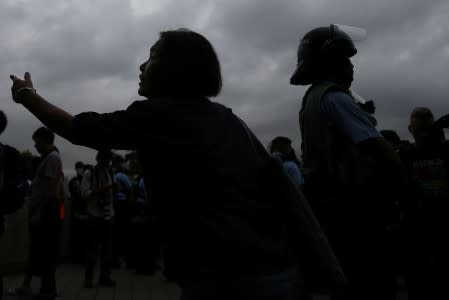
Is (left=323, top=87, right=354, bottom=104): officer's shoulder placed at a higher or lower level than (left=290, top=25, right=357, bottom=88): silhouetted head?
lower

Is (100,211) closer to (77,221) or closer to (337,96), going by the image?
(77,221)

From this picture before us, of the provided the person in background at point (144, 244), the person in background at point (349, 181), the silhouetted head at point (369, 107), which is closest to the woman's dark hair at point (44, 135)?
the person in background at point (144, 244)

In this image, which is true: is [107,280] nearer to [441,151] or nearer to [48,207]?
[48,207]

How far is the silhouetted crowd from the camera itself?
5.71ft

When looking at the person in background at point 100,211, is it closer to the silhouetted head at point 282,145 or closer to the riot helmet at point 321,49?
the silhouetted head at point 282,145

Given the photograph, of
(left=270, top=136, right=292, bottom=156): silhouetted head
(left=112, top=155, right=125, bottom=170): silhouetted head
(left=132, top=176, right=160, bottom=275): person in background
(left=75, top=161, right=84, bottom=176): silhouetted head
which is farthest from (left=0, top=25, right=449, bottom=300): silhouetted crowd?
(left=75, top=161, right=84, bottom=176): silhouetted head

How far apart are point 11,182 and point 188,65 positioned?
2829 millimetres

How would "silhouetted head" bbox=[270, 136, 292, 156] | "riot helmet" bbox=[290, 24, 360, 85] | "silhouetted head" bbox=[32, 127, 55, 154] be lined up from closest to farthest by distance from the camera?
"riot helmet" bbox=[290, 24, 360, 85] → "silhouetted head" bbox=[32, 127, 55, 154] → "silhouetted head" bbox=[270, 136, 292, 156]

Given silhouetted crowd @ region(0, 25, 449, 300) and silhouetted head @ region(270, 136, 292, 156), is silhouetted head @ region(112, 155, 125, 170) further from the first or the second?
silhouetted crowd @ region(0, 25, 449, 300)

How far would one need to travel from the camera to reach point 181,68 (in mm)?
1934

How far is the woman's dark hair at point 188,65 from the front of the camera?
1.92 meters

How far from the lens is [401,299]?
21.4ft

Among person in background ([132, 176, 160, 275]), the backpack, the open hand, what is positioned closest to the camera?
the open hand

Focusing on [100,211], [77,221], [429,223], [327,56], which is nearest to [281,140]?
[100,211]
